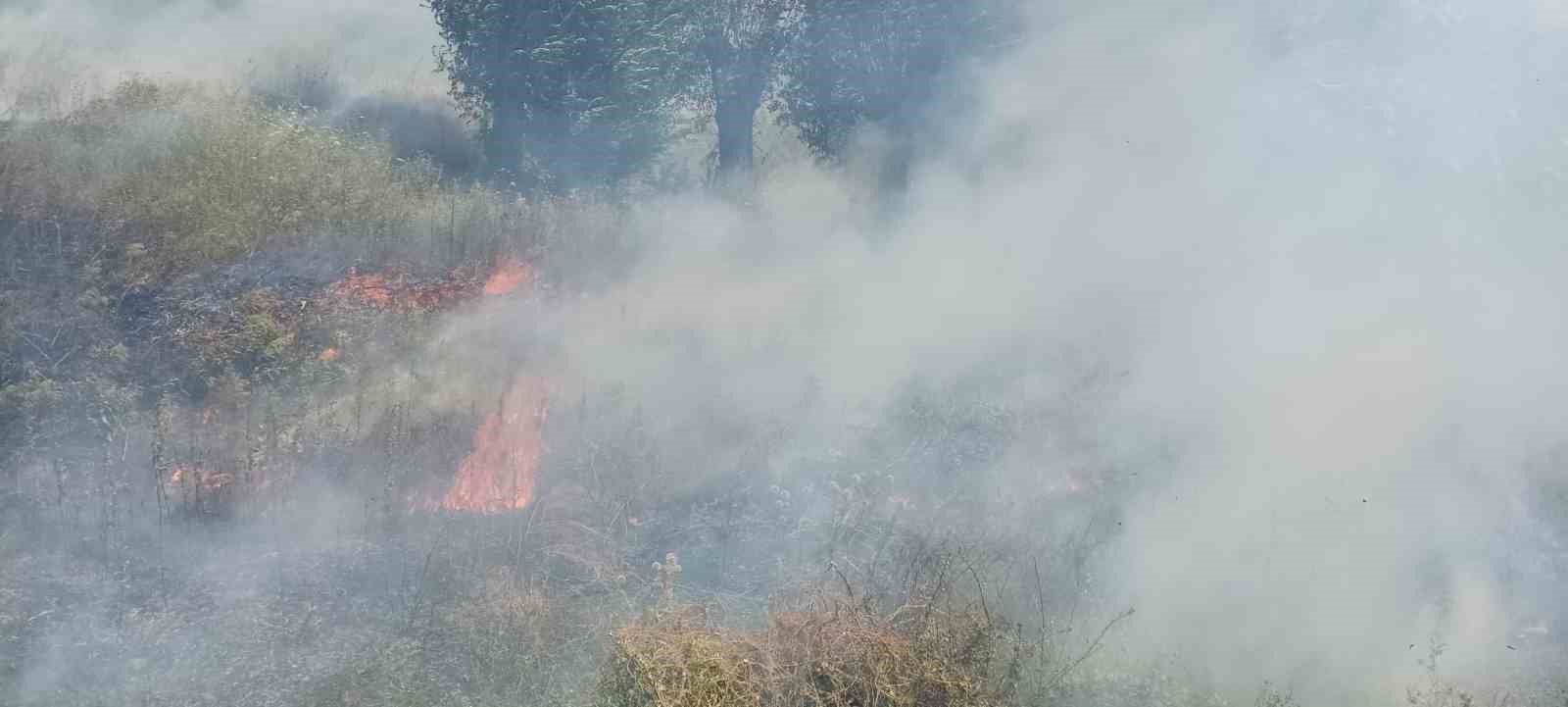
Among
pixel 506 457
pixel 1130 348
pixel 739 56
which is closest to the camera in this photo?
pixel 506 457

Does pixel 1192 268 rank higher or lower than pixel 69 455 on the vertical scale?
higher

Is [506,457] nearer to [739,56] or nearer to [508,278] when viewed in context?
[508,278]

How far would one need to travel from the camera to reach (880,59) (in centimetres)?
1188

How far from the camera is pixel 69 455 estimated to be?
22.7 ft

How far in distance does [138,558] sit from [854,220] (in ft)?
21.3

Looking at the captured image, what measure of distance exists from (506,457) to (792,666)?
315 cm

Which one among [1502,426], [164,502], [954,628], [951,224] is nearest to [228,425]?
[164,502]

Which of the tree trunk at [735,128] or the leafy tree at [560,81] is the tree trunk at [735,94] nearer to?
the tree trunk at [735,128]

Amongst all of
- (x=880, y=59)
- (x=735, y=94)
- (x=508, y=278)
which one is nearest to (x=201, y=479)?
(x=508, y=278)

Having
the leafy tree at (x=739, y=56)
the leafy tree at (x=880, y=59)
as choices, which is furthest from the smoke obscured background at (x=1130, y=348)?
the leafy tree at (x=739, y=56)

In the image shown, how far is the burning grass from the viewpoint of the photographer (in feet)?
15.3

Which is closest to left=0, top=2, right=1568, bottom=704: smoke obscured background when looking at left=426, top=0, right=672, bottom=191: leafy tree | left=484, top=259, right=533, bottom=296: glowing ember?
left=484, top=259, right=533, bottom=296: glowing ember

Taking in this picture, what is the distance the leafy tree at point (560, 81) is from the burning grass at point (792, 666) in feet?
24.4

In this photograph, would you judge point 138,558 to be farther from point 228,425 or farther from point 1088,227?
point 1088,227
